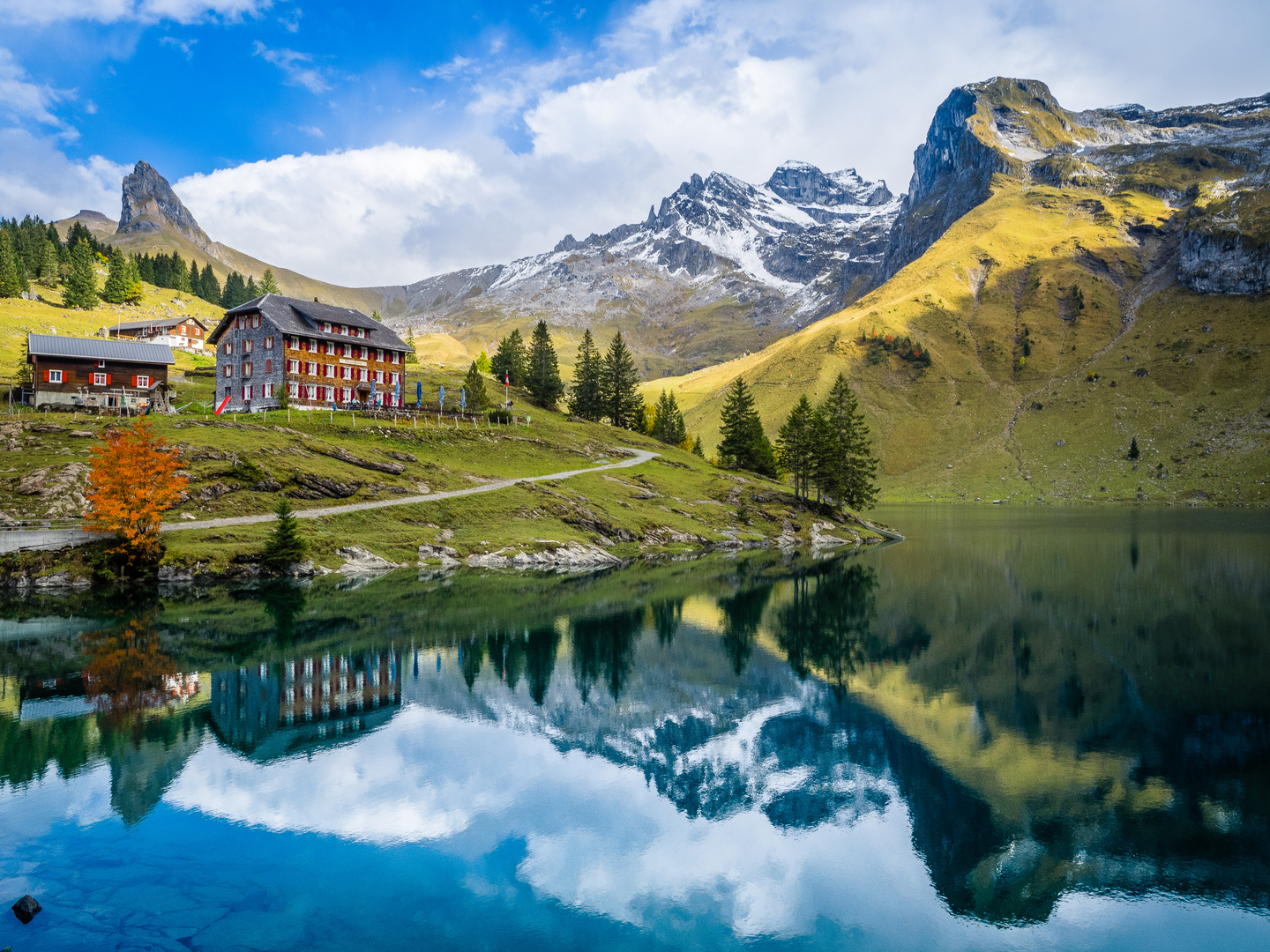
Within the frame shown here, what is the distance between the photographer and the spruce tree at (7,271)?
500 feet

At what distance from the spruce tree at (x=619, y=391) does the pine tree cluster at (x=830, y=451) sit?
139ft

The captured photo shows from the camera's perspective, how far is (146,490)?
2157 inches

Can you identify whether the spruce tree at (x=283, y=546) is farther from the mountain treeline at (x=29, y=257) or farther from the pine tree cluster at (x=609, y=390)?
the mountain treeline at (x=29, y=257)

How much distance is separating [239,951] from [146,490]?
50.7m

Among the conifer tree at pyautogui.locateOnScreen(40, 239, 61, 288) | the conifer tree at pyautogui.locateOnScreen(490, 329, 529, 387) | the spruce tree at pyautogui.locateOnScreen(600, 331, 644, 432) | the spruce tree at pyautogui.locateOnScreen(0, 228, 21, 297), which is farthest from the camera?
the conifer tree at pyautogui.locateOnScreen(40, 239, 61, 288)

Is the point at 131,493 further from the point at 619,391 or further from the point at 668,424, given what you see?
the point at 668,424

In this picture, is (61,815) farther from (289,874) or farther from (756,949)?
(756,949)

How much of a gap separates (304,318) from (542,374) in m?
49.8

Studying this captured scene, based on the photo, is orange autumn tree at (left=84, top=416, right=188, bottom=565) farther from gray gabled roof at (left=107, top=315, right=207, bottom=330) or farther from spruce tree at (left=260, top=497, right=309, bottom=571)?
gray gabled roof at (left=107, top=315, right=207, bottom=330)

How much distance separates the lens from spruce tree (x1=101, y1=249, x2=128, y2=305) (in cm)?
17425

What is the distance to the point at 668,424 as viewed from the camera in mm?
156125

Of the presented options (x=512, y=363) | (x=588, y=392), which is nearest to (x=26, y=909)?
(x=588, y=392)

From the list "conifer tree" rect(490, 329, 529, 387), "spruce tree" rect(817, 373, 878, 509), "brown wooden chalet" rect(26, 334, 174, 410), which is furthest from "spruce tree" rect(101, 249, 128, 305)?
"spruce tree" rect(817, 373, 878, 509)

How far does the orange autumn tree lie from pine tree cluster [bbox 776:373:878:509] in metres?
80.0
